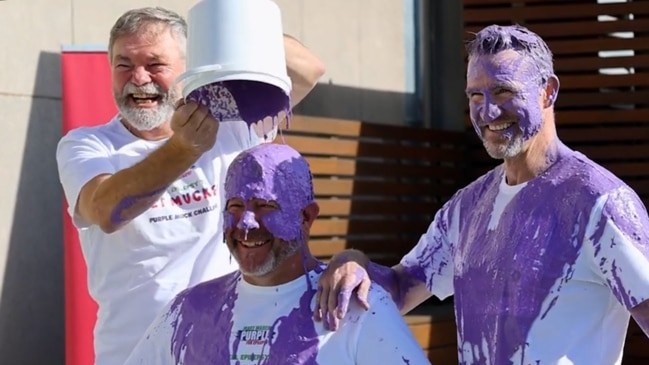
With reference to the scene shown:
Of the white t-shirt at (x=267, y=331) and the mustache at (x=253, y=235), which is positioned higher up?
the mustache at (x=253, y=235)

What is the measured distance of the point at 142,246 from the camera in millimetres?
3176

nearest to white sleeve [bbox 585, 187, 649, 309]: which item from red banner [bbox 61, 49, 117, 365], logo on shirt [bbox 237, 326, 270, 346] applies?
logo on shirt [bbox 237, 326, 270, 346]

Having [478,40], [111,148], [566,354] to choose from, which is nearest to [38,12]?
[111,148]

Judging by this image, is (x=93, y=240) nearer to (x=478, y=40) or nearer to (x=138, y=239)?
(x=138, y=239)

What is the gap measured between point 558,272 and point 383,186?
16.9ft

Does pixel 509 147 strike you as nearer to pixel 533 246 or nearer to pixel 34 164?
pixel 533 246

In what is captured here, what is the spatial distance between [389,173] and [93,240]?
188 inches

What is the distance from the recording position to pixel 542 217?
2.77 meters

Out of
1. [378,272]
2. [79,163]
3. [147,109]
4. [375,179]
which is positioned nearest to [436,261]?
[378,272]

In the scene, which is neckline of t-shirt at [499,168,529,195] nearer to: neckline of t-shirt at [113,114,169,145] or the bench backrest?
neckline of t-shirt at [113,114,169,145]

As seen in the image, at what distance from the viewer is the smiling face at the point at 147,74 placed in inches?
125

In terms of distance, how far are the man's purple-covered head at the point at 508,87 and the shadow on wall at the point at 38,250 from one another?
325 cm

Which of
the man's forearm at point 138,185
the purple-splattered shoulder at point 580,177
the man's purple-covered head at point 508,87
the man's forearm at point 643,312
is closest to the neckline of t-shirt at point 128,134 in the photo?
the man's forearm at point 138,185

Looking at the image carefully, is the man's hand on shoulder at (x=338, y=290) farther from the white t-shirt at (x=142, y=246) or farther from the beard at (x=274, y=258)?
the white t-shirt at (x=142, y=246)
